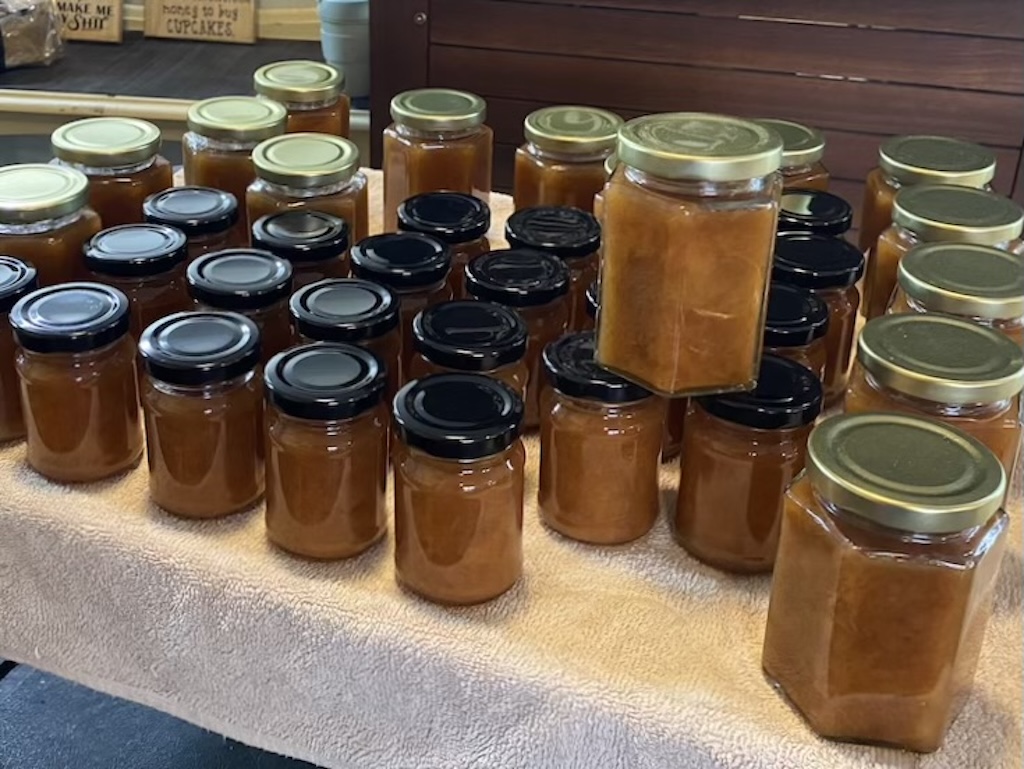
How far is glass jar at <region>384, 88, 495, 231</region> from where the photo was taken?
1.08 metres

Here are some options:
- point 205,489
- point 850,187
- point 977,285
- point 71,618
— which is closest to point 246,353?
point 205,489

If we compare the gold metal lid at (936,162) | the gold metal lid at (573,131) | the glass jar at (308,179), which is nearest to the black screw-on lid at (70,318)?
the glass jar at (308,179)

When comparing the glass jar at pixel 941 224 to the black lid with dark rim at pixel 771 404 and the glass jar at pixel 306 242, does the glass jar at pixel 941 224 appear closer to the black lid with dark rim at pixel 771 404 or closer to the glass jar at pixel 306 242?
the black lid with dark rim at pixel 771 404

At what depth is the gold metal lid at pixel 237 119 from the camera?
3.49ft

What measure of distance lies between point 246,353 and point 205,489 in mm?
101

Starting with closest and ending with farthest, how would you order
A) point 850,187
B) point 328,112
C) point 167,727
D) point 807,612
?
point 807,612, point 328,112, point 167,727, point 850,187

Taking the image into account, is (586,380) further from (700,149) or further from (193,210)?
(193,210)

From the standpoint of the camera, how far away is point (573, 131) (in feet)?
3.40

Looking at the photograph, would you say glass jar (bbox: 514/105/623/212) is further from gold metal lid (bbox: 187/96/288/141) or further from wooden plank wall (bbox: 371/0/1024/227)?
wooden plank wall (bbox: 371/0/1024/227)

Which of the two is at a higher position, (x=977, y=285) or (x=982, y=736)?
(x=977, y=285)

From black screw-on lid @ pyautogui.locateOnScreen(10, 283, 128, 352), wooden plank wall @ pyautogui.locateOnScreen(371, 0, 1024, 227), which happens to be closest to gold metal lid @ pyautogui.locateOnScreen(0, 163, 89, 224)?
black screw-on lid @ pyautogui.locateOnScreen(10, 283, 128, 352)

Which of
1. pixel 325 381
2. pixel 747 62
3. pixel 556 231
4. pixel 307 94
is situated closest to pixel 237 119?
pixel 307 94

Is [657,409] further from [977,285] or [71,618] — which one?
[71,618]

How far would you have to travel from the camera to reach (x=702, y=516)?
75cm
